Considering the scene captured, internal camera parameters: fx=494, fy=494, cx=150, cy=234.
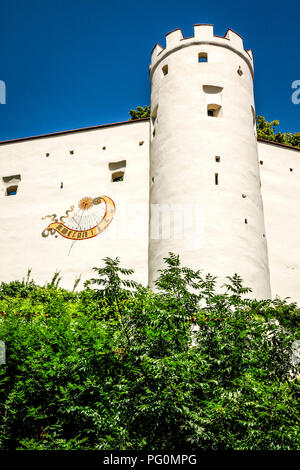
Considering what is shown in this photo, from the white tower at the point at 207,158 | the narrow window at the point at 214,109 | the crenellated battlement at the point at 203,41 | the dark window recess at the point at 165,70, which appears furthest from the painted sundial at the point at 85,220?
the crenellated battlement at the point at 203,41

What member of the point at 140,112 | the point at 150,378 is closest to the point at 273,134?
the point at 140,112

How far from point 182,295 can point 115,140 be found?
13165 millimetres

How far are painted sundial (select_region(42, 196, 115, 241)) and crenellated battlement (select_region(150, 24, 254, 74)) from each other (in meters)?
7.06

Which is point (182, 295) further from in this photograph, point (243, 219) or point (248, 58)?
point (248, 58)

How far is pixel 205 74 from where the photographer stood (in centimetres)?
1988

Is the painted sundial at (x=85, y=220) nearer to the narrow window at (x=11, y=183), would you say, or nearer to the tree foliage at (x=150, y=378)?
the narrow window at (x=11, y=183)

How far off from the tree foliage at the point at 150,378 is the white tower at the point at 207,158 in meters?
7.03

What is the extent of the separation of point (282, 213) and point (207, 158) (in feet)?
13.5

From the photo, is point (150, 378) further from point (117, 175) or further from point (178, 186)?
point (117, 175)

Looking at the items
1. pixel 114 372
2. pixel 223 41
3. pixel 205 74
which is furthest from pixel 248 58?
pixel 114 372

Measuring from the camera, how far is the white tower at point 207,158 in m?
16.4

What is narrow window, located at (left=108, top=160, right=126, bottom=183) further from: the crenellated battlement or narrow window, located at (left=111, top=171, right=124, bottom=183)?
the crenellated battlement

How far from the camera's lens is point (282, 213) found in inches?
775

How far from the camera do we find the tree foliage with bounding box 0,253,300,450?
7.03 m
